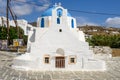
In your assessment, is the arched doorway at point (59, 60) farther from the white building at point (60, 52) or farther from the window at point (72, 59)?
the window at point (72, 59)

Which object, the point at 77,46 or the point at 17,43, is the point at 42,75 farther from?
the point at 17,43

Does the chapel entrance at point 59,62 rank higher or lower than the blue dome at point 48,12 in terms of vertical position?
lower

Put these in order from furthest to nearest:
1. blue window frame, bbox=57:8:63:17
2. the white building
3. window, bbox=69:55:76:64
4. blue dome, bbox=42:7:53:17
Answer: blue dome, bbox=42:7:53:17 → blue window frame, bbox=57:8:63:17 → window, bbox=69:55:76:64 → the white building

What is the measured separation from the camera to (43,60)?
18.7 m

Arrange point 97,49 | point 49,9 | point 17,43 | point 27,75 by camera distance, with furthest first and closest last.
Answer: point 17,43, point 97,49, point 49,9, point 27,75

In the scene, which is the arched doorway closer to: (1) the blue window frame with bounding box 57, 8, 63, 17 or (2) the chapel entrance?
(2) the chapel entrance

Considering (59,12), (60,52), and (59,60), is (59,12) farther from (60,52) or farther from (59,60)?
(59,60)

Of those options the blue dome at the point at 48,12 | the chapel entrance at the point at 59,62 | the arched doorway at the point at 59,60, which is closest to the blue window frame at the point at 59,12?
the arched doorway at the point at 59,60

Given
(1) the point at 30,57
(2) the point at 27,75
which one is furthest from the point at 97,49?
(2) the point at 27,75

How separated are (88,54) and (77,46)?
1.15 meters

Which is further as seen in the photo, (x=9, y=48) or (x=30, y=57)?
(x=9, y=48)

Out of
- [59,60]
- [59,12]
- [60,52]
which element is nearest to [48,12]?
[59,12]

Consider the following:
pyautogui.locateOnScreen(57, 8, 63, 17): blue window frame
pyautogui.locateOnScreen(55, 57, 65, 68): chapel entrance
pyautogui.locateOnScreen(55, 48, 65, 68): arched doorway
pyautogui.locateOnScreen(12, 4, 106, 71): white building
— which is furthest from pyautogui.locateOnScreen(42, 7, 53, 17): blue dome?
pyautogui.locateOnScreen(55, 57, 65, 68): chapel entrance

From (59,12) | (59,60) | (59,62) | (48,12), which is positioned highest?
(48,12)
